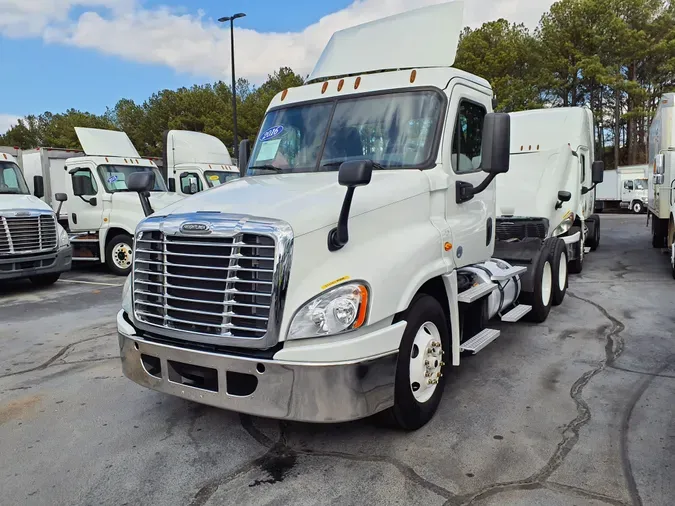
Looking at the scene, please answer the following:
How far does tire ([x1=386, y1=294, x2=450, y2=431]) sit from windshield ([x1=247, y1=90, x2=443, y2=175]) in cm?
112

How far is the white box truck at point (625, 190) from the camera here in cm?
3098

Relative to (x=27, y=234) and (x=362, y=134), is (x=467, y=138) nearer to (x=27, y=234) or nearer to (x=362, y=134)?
(x=362, y=134)

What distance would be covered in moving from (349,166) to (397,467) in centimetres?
183

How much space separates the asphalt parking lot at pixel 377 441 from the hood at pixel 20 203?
455 centimetres

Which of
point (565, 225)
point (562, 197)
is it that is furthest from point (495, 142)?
Result: point (565, 225)

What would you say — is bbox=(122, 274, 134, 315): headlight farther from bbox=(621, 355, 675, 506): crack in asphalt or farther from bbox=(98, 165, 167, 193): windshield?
bbox=(98, 165, 167, 193): windshield

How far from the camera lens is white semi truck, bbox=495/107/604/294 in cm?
755

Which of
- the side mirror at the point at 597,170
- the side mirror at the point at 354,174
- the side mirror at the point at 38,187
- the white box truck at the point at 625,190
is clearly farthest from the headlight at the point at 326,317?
the white box truck at the point at 625,190

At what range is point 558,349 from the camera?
570 cm

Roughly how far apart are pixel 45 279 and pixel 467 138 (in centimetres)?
950

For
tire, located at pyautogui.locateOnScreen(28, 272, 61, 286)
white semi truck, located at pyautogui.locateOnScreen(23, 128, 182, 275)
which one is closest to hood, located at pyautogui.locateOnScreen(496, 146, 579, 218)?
white semi truck, located at pyautogui.locateOnScreen(23, 128, 182, 275)

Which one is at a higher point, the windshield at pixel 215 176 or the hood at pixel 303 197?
the windshield at pixel 215 176

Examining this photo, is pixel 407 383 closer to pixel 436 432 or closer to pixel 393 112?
pixel 436 432

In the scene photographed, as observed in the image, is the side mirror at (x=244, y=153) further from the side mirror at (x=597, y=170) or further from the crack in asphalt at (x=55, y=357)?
the side mirror at (x=597, y=170)
